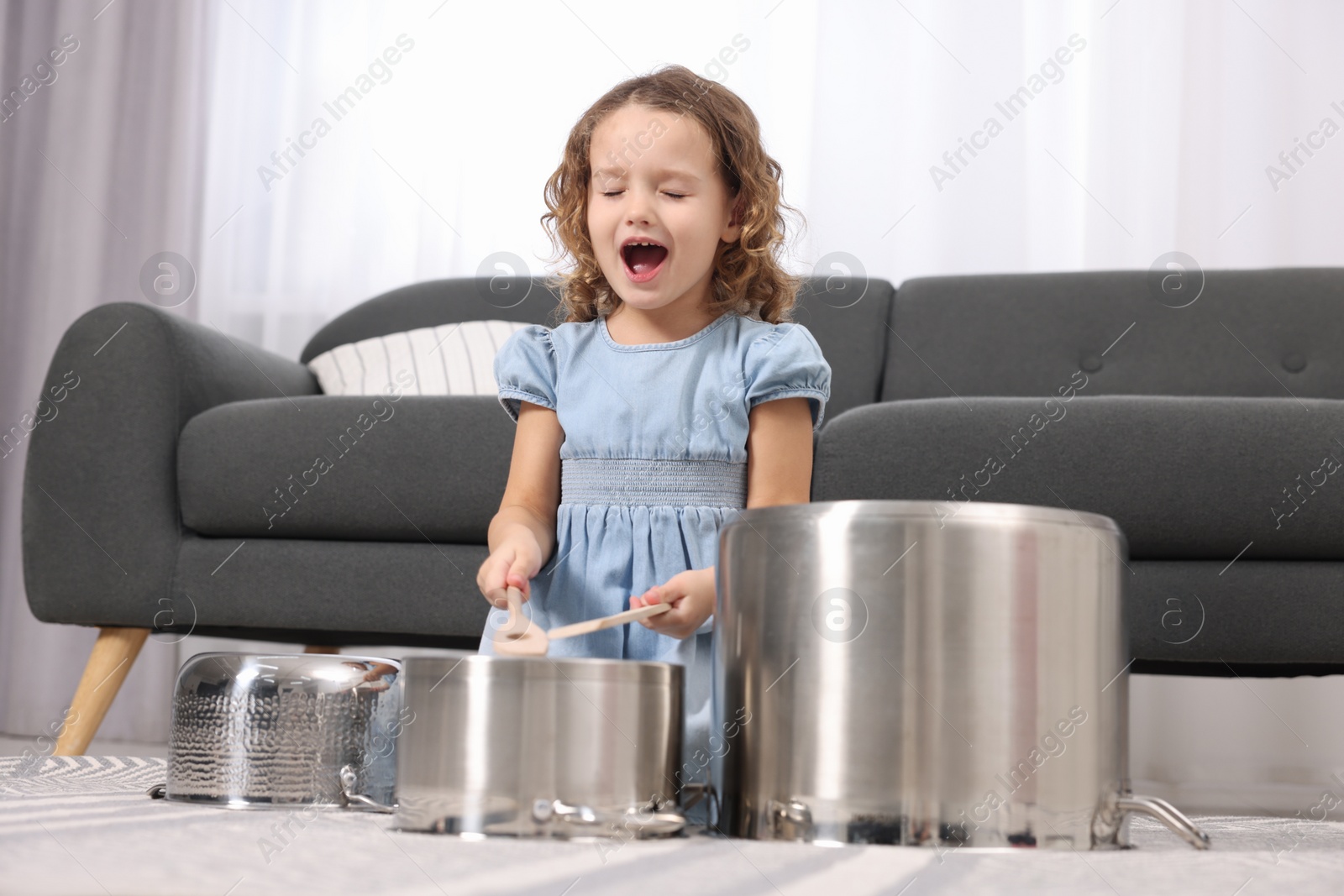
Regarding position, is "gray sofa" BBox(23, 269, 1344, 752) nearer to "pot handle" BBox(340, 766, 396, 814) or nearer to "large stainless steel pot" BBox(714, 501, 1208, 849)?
"large stainless steel pot" BBox(714, 501, 1208, 849)

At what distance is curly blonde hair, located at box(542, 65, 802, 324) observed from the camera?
93 centimetres

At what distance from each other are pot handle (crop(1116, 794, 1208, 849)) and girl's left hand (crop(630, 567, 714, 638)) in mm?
262

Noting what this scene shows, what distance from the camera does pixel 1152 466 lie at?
1.21 m

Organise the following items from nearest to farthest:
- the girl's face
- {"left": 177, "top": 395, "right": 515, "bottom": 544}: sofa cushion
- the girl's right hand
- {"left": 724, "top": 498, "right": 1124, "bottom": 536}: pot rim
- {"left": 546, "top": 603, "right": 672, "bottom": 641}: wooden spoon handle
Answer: {"left": 724, "top": 498, "right": 1124, "bottom": 536}: pot rim
{"left": 546, "top": 603, "right": 672, "bottom": 641}: wooden spoon handle
the girl's right hand
the girl's face
{"left": 177, "top": 395, "right": 515, "bottom": 544}: sofa cushion

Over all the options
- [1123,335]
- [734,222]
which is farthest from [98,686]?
[1123,335]

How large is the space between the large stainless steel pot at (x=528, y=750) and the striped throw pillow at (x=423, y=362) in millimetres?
1333

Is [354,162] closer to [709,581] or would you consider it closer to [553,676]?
[709,581]

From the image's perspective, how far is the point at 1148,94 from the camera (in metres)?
2.25

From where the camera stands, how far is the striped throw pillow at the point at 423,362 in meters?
1.87

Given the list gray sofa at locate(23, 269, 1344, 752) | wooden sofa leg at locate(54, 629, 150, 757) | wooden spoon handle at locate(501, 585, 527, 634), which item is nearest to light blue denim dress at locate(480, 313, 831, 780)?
wooden spoon handle at locate(501, 585, 527, 634)

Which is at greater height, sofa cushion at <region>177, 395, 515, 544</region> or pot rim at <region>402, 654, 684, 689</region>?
sofa cushion at <region>177, 395, 515, 544</region>

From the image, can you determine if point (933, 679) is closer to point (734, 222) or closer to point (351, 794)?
point (351, 794)

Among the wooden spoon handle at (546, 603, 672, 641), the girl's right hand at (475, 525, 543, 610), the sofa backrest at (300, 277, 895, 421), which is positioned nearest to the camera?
the wooden spoon handle at (546, 603, 672, 641)

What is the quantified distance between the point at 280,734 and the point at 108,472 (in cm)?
92
